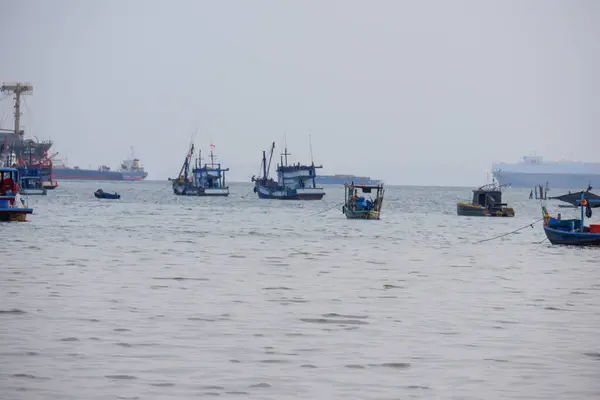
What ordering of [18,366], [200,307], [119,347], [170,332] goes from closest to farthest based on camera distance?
[18,366]
[119,347]
[170,332]
[200,307]

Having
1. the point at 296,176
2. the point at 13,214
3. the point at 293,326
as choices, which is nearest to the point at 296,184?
the point at 296,176

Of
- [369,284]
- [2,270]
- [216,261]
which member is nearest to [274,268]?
[216,261]

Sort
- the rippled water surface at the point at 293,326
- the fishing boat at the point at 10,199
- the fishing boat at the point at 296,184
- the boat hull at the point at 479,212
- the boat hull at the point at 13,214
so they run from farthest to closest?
1. the fishing boat at the point at 296,184
2. the boat hull at the point at 479,212
3. the boat hull at the point at 13,214
4. the fishing boat at the point at 10,199
5. the rippled water surface at the point at 293,326

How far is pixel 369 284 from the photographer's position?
3809 cm

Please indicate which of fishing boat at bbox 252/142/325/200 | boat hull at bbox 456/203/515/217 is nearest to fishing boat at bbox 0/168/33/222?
boat hull at bbox 456/203/515/217

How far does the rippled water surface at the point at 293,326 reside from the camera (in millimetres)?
19219

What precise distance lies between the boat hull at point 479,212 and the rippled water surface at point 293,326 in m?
69.7

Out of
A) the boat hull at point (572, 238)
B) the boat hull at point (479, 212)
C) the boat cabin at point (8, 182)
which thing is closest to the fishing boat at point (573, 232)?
the boat hull at point (572, 238)

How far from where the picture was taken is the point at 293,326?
1041 inches

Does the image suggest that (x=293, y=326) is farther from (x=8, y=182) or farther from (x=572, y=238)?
(x=8, y=182)

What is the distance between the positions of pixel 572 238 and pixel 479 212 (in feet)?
201

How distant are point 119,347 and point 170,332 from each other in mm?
2378

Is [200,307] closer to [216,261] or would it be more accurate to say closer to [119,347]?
[119,347]

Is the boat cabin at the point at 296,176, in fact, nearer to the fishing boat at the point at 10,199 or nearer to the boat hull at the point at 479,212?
the boat hull at the point at 479,212
